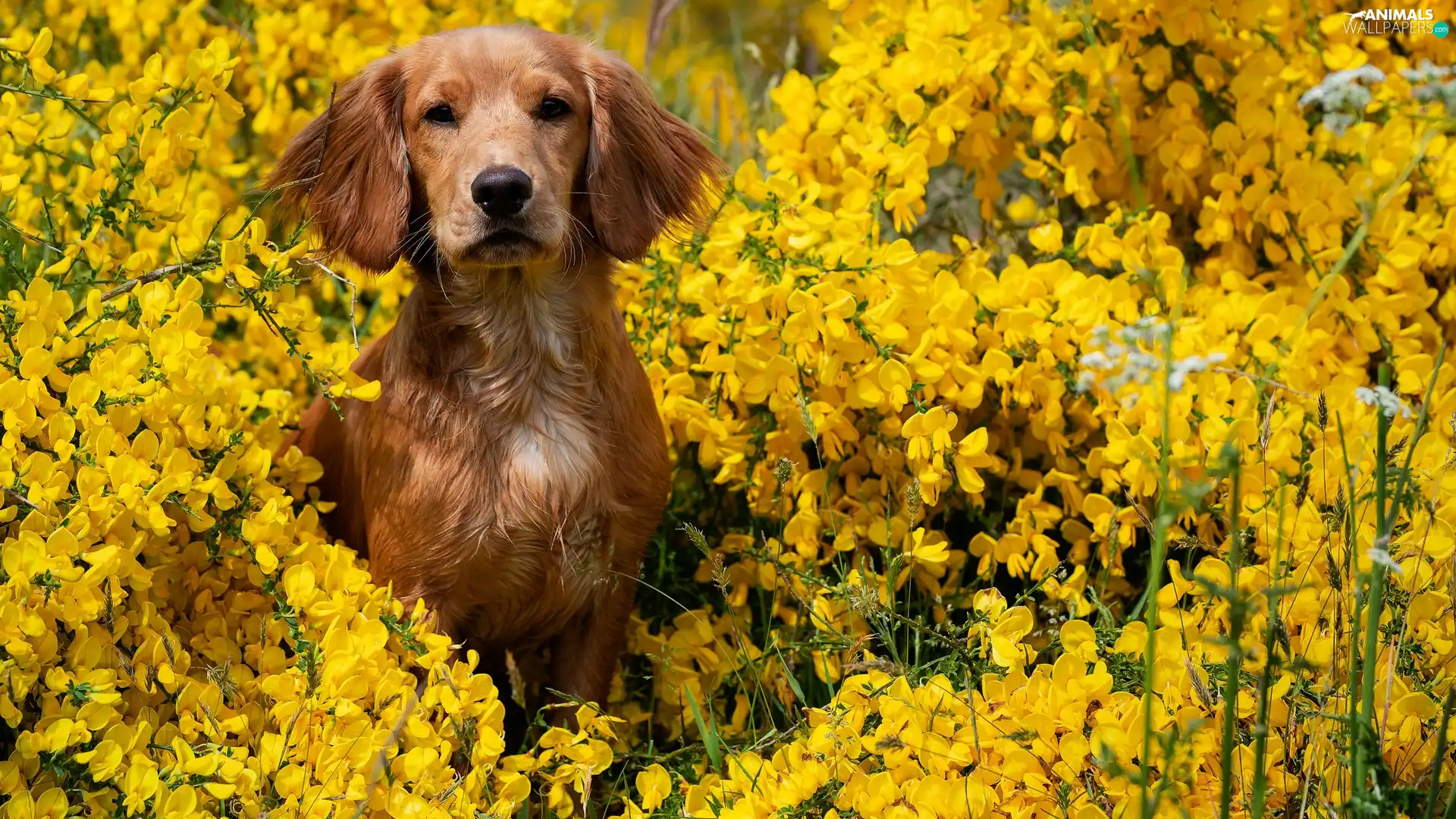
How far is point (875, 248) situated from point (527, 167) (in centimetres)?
72

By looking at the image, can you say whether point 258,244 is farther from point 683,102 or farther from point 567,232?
point 683,102

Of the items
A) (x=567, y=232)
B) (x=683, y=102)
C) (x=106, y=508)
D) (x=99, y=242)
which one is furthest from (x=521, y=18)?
(x=106, y=508)

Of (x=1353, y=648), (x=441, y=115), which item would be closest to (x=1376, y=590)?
(x=1353, y=648)

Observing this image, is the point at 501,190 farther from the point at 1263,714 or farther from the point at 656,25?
the point at 656,25

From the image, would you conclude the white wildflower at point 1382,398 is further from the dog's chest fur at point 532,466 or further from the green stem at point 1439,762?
the dog's chest fur at point 532,466

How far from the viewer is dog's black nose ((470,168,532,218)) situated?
2357mm

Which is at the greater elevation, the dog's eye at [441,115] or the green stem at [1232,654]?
the dog's eye at [441,115]

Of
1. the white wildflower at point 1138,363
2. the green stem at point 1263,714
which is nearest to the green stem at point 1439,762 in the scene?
the green stem at point 1263,714

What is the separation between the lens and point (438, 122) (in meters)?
2.59

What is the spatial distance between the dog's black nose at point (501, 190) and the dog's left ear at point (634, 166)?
0.97ft

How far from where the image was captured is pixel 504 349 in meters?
2.65

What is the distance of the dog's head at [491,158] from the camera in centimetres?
244

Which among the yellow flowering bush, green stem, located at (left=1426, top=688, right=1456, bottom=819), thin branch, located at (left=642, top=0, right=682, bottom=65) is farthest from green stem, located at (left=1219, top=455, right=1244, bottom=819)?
thin branch, located at (left=642, top=0, right=682, bottom=65)

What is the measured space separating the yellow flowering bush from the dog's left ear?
5.2 inches
